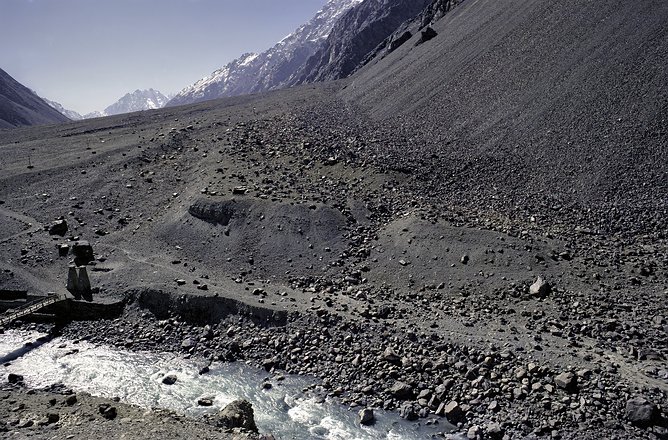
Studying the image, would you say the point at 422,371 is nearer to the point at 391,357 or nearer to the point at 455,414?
the point at 391,357

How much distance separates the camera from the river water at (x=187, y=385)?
16453 mm

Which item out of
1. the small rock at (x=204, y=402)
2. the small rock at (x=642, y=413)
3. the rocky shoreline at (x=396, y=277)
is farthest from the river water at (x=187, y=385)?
the small rock at (x=642, y=413)

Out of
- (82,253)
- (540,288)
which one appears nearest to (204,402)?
(540,288)

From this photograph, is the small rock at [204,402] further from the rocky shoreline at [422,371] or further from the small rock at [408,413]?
the small rock at [408,413]

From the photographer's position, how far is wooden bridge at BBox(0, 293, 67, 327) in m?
23.6

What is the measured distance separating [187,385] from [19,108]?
13383 cm

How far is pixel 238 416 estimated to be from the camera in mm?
15930

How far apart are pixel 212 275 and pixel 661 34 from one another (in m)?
35.7

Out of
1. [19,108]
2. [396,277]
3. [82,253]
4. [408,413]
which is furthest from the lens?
[19,108]

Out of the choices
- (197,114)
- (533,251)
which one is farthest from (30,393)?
(197,114)

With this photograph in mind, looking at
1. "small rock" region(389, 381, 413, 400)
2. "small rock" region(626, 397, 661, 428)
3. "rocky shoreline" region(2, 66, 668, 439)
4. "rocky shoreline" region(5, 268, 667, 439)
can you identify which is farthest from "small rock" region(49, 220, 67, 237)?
"small rock" region(626, 397, 661, 428)

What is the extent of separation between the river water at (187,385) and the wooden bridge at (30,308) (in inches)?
37.3

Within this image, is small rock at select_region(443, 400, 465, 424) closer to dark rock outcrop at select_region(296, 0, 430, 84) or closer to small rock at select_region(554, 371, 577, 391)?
small rock at select_region(554, 371, 577, 391)

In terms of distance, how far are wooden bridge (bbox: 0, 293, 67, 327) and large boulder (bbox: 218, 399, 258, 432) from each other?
1209 cm
